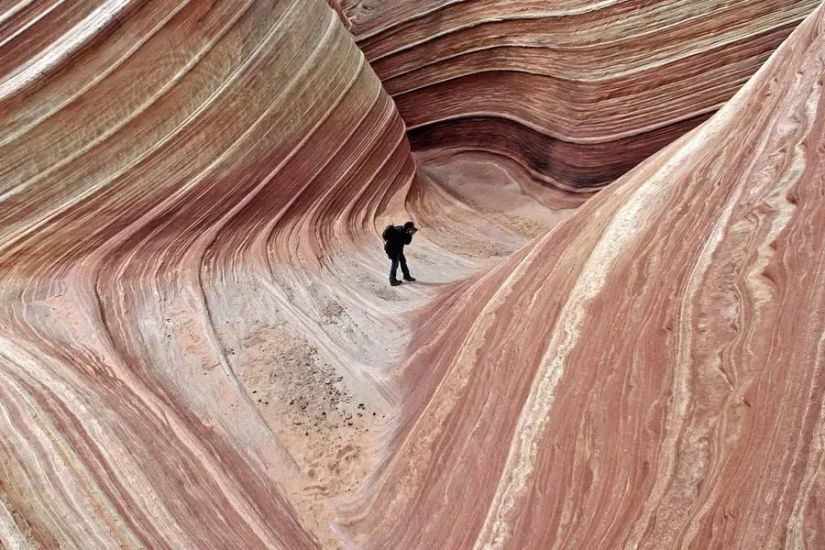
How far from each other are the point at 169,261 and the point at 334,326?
120cm

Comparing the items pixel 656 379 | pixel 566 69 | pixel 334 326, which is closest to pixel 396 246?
pixel 334 326

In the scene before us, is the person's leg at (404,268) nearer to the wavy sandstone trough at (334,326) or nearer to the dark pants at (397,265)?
the dark pants at (397,265)

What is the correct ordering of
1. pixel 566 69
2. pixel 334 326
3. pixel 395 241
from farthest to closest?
pixel 566 69 → pixel 395 241 → pixel 334 326

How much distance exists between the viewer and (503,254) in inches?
195

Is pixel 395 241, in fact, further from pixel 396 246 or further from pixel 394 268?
pixel 394 268

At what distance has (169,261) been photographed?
3.45m

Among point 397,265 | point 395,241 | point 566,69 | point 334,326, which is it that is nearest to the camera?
point 334,326

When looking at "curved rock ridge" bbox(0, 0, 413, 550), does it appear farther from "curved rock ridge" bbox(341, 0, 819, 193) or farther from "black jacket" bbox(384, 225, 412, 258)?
"curved rock ridge" bbox(341, 0, 819, 193)

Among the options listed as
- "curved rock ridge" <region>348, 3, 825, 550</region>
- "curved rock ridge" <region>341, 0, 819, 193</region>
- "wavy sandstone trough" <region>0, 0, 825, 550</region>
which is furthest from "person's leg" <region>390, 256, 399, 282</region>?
"curved rock ridge" <region>341, 0, 819, 193</region>

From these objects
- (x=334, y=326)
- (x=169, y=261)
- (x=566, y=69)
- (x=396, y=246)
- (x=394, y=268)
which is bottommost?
(x=169, y=261)

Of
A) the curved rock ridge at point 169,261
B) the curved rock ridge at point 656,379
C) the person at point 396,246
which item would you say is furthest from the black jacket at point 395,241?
the curved rock ridge at point 656,379

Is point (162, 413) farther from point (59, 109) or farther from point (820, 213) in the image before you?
point (820, 213)

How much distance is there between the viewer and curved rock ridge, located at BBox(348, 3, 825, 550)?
1.39m

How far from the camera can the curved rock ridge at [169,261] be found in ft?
6.32
